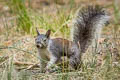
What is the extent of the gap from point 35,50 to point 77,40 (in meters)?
0.77

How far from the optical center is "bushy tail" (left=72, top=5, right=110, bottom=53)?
6.24m

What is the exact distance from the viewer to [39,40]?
5.82 meters

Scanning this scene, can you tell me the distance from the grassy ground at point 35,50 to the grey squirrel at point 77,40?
0.53 ft

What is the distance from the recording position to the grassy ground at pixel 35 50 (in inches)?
194

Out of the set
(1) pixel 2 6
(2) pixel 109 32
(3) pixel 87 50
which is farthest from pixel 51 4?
(3) pixel 87 50

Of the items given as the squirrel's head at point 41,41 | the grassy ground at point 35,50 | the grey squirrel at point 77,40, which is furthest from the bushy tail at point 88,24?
the squirrel's head at point 41,41

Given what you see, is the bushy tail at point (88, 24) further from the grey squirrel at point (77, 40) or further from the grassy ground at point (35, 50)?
the grassy ground at point (35, 50)

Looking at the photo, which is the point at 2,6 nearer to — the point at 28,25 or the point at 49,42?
the point at 28,25

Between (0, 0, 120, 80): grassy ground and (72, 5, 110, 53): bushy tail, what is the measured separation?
0.19 metres

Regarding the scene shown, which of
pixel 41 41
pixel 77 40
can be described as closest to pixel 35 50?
pixel 77 40

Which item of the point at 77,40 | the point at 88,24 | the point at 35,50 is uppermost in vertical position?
the point at 88,24

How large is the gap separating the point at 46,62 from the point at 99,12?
118cm

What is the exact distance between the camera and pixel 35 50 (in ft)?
22.1

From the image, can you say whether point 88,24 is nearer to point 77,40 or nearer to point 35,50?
point 77,40
